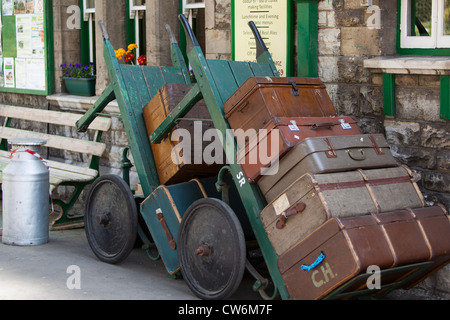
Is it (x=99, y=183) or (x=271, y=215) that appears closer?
(x=271, y=215)

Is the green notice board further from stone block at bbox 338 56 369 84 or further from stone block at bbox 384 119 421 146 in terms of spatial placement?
stone block at bbox 384 119 421 146

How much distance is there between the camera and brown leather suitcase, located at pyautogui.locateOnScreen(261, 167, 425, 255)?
468 cm

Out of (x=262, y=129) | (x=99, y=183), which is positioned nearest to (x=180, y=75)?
(x=99, y=183)

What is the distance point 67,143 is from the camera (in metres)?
8.46

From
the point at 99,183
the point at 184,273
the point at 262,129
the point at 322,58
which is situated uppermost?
the point at 322,58

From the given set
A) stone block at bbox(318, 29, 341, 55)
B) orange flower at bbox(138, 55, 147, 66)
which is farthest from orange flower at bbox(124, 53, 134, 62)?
stone block at bbox(318, 29, 341, 55)

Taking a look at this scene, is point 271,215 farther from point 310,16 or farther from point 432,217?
point 310,16

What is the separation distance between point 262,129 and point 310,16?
5.89ft

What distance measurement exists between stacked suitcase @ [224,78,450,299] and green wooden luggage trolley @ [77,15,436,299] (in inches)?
5.8

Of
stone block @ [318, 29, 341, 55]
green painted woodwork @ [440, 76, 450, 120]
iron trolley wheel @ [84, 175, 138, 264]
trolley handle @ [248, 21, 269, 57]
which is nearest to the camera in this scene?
green painted woodwork @ [440, 76, 450, 120]

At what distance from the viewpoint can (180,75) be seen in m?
6.60

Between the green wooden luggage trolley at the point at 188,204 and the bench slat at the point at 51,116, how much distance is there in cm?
115

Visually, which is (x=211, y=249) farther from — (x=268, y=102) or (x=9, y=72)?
(x=9, y=72)

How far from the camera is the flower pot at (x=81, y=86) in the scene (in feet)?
30.7
